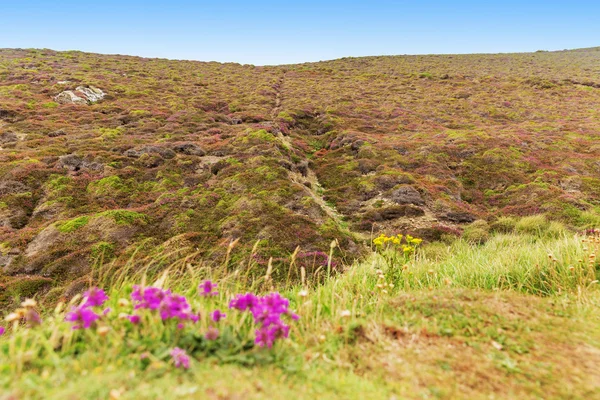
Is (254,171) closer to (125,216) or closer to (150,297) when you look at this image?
(125,216)

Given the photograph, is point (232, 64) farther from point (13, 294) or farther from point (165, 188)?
point (13, 294)

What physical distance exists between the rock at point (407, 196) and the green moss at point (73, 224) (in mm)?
14173

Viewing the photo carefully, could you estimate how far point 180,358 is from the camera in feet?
10.1

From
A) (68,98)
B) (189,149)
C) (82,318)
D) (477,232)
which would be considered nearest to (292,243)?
(477,232)

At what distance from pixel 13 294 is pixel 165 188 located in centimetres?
811

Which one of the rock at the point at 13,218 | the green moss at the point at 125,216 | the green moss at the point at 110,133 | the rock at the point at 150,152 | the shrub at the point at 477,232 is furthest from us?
the green moss at the point at 110,133

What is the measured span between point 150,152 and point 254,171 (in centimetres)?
740

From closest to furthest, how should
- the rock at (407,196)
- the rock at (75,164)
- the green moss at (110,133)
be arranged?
the rock at (407,196)
the rock at (75,164)
the green moss at (110,133)

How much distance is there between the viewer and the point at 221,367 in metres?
3.19

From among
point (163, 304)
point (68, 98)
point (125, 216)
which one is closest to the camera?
point (163, 304)

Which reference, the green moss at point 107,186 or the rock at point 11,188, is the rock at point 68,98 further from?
the green moss at point 107,186

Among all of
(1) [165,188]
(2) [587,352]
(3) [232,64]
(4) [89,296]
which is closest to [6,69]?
(3) [232,64]

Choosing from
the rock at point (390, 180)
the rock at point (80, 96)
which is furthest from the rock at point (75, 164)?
the rock at point (80, 96)

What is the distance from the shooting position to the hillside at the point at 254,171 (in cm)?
1212
